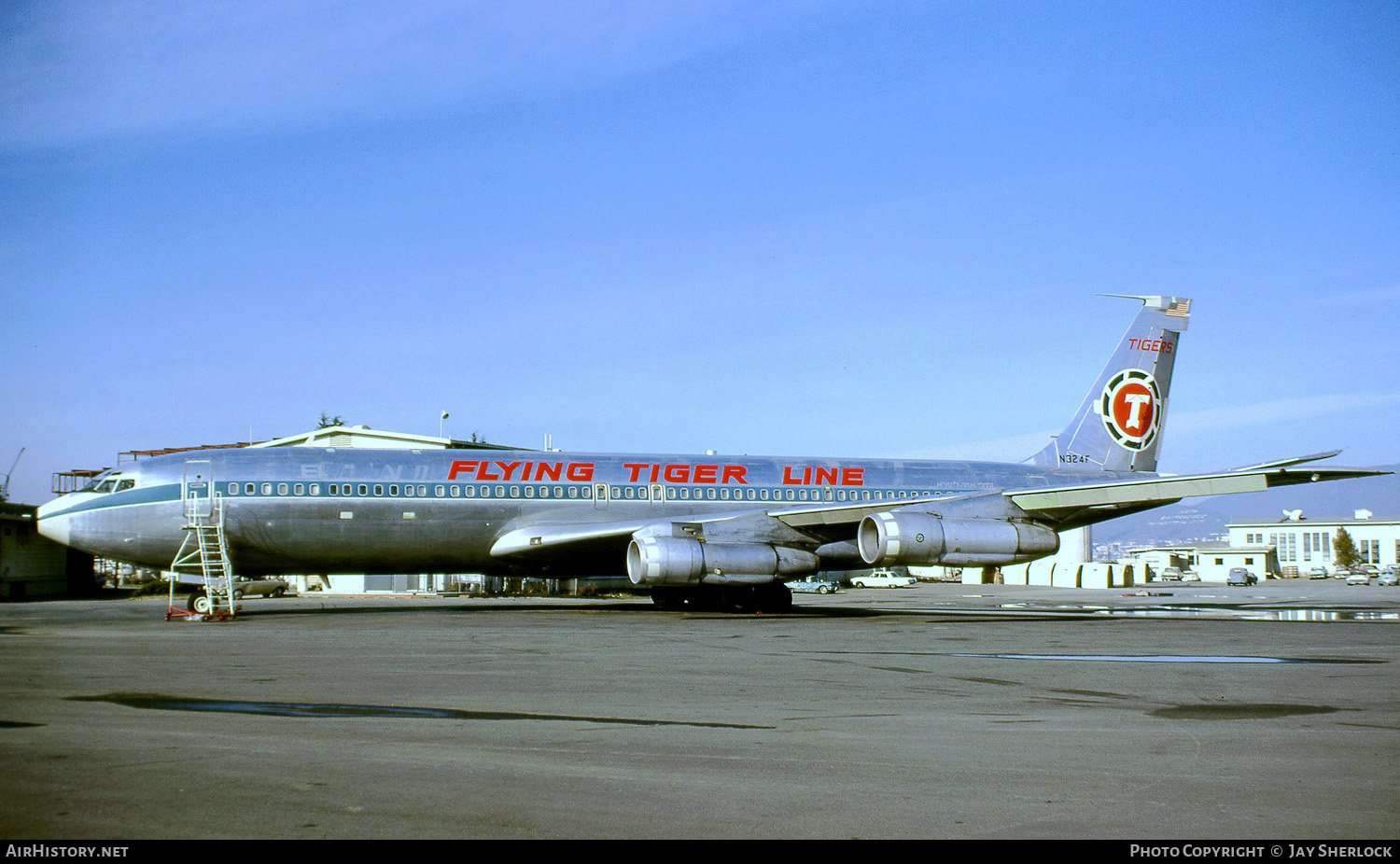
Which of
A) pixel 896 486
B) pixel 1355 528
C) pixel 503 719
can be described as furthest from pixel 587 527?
pixel 1355 528

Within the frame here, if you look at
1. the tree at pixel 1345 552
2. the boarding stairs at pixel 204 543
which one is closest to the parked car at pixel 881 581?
the boarding stairs at pixel 204 543

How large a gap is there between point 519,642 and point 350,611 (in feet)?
40.9

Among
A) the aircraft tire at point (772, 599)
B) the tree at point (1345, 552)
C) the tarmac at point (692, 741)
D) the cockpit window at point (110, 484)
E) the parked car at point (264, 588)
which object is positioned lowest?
the tree at point (1345, 552)

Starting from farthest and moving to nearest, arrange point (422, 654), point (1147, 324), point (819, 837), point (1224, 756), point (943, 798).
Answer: point (1147, 324) < point (422, 654) < point (1224, 756) < point (943, 798) < point (819, 837)

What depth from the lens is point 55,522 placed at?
77.7 ft

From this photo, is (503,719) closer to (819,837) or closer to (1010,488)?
(819,837)

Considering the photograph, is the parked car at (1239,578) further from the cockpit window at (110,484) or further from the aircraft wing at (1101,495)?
the cockpit window at (110,484)

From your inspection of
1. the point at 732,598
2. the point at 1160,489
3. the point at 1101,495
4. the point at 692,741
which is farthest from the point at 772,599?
the point at 692,741

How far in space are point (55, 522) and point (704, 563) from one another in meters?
15.0

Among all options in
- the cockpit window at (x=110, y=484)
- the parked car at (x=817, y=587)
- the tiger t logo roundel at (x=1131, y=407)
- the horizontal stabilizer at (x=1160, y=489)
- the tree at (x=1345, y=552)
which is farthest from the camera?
the tree at (x=1345, y=552)

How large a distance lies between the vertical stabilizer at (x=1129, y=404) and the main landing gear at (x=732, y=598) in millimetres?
10105

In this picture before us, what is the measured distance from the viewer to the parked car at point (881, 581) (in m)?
68.6

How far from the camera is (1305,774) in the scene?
635 centimetres

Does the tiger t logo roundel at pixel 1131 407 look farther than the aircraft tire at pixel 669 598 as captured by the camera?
Yes
